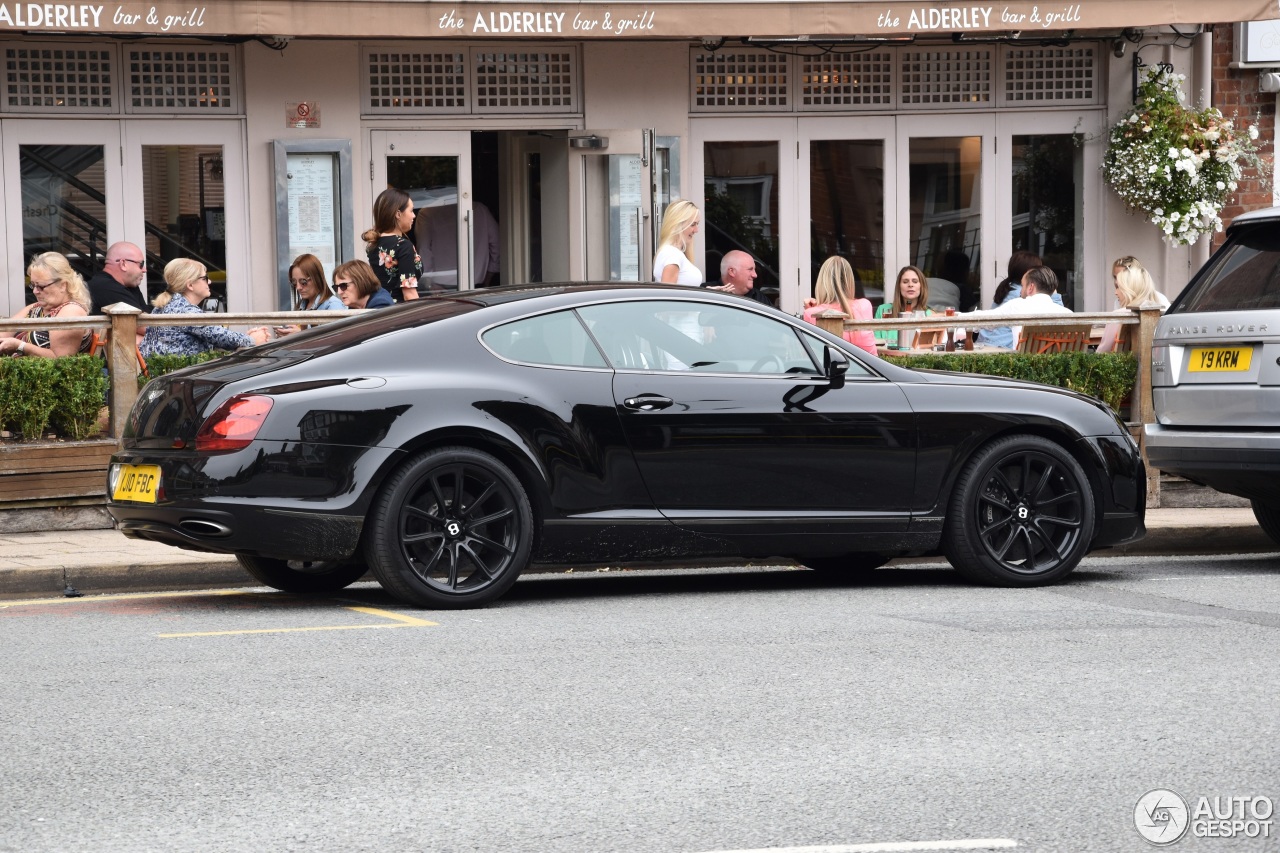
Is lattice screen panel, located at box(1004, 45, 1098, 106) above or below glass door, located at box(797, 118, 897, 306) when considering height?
above

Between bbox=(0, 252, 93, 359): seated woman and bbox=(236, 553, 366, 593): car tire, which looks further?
bbox=(0, 252, 93, 359): seated woman

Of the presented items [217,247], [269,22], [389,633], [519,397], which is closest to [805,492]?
[519,397]

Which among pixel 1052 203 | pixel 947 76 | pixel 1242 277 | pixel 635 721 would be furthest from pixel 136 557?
pixel 1052 203

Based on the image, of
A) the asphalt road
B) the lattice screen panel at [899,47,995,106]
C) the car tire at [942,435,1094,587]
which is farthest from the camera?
the lattice screen panel at [899,47,995,106]

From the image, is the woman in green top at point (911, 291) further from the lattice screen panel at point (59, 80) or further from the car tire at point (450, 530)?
the car tire at point (450, 530)

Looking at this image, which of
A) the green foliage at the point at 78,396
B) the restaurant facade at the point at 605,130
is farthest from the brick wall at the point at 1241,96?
the green foliage at the point at 78,396

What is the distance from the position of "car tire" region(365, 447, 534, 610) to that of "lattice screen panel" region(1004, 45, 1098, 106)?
399 inches

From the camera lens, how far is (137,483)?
7.89 metres

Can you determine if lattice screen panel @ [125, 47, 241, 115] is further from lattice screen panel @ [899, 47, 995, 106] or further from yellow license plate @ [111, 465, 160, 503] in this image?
yellow license plate @ [111, 465, 160, 503]

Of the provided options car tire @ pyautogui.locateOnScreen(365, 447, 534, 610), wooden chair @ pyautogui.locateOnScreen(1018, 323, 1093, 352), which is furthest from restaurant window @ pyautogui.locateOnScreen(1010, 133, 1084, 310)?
car tire @ pyautogui.locateOnScreen(365, 447, 534, 610)

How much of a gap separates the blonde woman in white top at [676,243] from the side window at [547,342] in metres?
3.92

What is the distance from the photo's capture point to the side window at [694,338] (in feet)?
27.1

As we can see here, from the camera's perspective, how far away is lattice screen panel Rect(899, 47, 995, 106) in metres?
16.5

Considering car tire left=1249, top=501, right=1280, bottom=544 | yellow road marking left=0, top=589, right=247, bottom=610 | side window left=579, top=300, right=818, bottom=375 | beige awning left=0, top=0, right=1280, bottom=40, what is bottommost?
yellow road marking left=0, top=589, right=247, bottom=610
